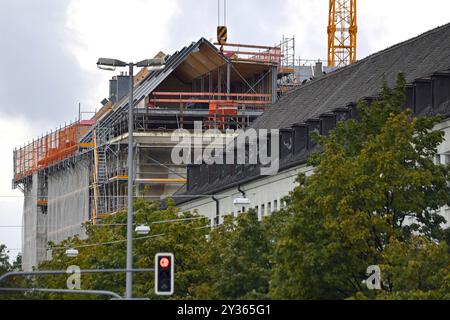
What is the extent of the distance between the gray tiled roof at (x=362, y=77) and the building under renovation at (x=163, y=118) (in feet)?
84.4

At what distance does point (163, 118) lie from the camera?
14612cm

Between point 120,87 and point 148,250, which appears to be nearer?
point 148,250

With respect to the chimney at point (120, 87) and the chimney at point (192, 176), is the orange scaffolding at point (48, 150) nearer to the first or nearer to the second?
the chimney at point (120, 87)

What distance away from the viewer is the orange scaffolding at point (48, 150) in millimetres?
160500

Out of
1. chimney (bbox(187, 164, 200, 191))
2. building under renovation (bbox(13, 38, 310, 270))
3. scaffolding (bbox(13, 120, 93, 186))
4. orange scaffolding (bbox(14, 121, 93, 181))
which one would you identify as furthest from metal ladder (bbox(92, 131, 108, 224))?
chimney (bbox(187, 164, 200, 191))

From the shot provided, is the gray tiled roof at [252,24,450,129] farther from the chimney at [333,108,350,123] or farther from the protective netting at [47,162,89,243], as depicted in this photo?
the protective netting at [47,162,89,243]

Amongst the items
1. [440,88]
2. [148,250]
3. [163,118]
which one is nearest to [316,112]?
[440,88]

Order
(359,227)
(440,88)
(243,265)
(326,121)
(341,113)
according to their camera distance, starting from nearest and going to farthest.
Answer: (359,227) → (243,265) → (440,88) → (341,113) → (326,121)

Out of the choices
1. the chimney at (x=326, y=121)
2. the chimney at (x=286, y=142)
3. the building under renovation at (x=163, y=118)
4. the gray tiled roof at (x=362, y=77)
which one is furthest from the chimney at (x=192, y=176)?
the chimney at (x=326, y=121)

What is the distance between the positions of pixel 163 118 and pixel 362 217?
9215 cm

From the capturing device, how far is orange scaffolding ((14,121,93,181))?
Result: 527ft

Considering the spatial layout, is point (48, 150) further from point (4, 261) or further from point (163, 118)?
point (4, 261)

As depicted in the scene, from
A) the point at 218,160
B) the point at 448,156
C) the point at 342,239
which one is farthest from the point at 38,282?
the point at 342,239
